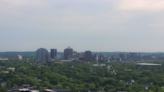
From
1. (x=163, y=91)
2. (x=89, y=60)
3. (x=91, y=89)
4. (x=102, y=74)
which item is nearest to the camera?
(x=163, y=91)

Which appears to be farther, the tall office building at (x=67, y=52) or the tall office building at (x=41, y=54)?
the tall office building at (x=67, y=52)

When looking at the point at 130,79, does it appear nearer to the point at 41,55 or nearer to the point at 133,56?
the point at 41,55

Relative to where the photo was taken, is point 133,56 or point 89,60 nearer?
point 89,60

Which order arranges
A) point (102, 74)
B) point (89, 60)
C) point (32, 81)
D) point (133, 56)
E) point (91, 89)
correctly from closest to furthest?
point (91, 89) < point (32, 81) < point (102, 74) < point (89, 60) < point (133, 56)

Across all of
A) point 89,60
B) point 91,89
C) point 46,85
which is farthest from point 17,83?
point 89,60

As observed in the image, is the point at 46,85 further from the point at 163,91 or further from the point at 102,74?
the point at 102,74

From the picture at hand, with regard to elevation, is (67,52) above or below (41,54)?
above

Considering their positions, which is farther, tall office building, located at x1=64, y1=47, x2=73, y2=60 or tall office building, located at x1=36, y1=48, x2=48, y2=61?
tall office building, located at x1=64, y1=47, x2=73, y2=60

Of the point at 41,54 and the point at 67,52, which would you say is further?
the point at 67,52

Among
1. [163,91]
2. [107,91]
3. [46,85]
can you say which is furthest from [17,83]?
[163,91]
